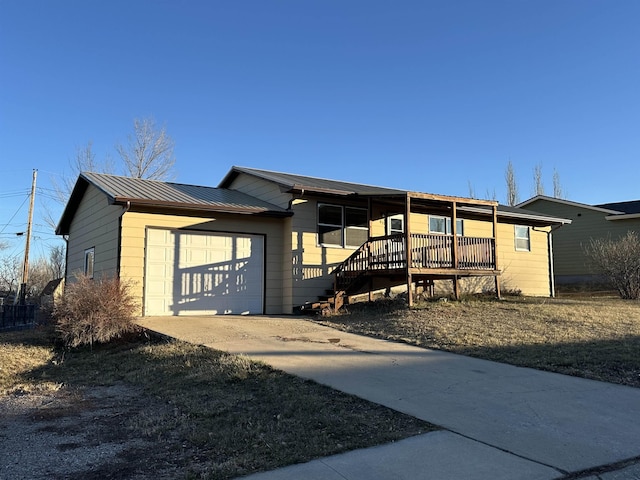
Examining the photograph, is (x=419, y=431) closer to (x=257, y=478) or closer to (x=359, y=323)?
(x=257, y=478)

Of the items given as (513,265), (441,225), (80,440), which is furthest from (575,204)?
(80,440)

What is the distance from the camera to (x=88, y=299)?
1023 centimetres

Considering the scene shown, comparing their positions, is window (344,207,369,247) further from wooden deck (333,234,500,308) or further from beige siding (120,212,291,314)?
beige siding (120,212,291,314)

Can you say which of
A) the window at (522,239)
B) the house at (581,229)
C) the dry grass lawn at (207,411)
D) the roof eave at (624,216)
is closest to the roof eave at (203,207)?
the dry grass lawn at (207,411)

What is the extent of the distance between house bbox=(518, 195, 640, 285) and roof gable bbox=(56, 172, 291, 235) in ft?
65.1

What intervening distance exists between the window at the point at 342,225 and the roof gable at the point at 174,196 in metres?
1.27

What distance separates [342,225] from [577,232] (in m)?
18.9

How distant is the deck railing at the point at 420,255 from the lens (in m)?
14.0

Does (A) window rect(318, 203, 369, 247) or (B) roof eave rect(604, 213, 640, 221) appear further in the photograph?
(B) roof eave rect(604, 213, 640, 221)

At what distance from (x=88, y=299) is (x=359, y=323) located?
5.98 metres

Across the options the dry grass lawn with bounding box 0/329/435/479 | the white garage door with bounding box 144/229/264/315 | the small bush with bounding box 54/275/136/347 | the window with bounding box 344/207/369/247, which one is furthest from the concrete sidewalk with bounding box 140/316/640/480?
the window with bounding box 344/207/369/247

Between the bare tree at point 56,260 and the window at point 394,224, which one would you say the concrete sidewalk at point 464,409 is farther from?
the bare tree at point 56,260

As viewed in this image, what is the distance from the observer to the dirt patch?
4.11 m

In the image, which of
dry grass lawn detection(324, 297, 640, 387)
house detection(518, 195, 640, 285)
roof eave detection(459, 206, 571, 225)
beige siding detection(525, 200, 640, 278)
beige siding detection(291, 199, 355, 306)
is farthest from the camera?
beige siding detection(525, 200, 640, 278)
